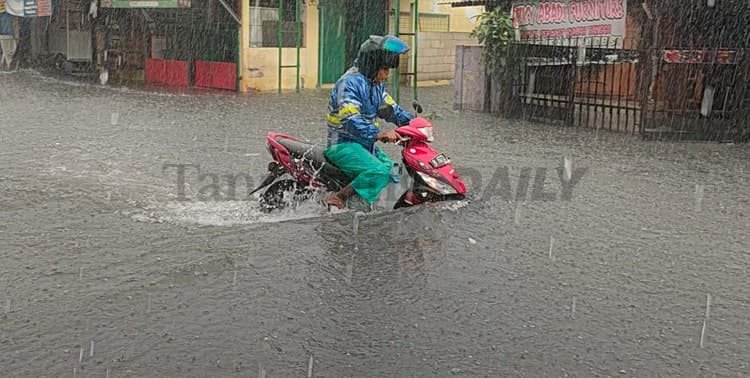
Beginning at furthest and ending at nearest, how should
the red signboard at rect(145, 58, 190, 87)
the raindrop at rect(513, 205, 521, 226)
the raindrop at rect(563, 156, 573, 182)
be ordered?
the red signboard at rect(145, 58, 190, 87)
the raindrop at rect(563, 156, 573, 182)
the raindrop at rect(513, 205, 521, 226)

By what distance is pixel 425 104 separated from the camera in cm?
2023

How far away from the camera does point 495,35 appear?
16.9 m

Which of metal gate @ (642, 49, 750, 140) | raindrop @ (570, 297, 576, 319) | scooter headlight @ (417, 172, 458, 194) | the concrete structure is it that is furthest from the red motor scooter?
the concrete structure

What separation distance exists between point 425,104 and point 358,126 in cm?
1351

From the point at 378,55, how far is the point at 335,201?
1341 millimetres

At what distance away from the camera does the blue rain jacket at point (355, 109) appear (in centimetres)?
693

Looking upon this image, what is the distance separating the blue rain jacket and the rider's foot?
46 cm

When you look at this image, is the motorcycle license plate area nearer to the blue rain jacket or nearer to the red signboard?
the blue rain jacket

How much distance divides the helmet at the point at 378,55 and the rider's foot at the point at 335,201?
43.3 inches

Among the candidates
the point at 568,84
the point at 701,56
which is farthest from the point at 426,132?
the point at 568,84

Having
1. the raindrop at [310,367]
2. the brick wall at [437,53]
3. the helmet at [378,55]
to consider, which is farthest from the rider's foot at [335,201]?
the brick wall at [437,53]

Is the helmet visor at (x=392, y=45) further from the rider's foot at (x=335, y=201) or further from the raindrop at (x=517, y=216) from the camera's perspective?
the raindrop at (x=517, y=216)

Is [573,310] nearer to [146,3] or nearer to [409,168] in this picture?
[409,168]

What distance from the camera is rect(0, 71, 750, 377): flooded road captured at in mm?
4402
